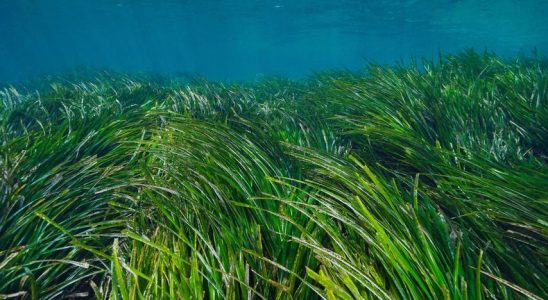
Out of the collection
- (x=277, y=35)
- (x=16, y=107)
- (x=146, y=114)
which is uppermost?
(x=146, y=114)

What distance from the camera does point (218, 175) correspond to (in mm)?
2119

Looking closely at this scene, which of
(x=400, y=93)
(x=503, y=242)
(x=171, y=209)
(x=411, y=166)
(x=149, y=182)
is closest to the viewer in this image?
(x=503, y=242)

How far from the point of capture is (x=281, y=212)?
5.95 ft

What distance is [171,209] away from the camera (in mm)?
1792

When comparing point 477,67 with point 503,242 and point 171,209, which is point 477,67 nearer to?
point 503,242

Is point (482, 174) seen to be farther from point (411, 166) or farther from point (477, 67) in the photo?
point (477, 67)

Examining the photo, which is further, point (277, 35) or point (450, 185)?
point (277, 35)

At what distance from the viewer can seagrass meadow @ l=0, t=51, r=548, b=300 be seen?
4.39 ft

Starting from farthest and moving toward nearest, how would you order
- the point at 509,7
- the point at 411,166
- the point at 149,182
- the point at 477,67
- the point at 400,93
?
the point at 509,7 < the point at 477,67 < the point at 400,93 < the point at 411,166 < the point at 149,182

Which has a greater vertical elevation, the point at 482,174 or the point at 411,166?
the point at 482,174

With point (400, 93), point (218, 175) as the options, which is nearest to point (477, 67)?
point (400, 93)

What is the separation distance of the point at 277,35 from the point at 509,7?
3517 centimetres

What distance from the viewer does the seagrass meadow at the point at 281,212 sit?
134cm

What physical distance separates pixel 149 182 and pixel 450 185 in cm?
200
